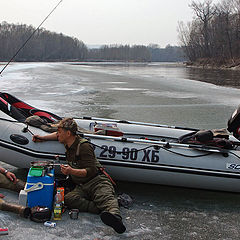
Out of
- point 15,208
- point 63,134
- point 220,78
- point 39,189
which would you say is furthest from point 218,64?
point 15,208

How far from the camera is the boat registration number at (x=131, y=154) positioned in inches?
160

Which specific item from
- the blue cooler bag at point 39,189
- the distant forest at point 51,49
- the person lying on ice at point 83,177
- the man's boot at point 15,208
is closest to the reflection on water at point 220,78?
the person lying on ice at point 83,177

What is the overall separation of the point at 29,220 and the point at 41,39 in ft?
428

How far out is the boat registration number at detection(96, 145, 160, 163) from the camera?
13.3 ft

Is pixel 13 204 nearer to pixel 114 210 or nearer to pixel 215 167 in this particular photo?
pixel 114 210

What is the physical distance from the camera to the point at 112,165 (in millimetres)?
4113

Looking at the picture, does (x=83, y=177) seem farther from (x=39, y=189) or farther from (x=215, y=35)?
(x=215, y=35)

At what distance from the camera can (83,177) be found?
139 inches

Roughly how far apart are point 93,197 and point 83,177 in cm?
24

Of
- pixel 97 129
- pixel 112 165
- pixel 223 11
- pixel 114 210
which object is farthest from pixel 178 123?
pixel 223 11

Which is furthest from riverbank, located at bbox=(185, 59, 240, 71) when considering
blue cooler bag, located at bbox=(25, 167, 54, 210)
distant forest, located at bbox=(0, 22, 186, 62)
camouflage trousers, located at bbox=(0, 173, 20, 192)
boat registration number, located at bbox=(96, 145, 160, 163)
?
blue cooler bag, located at bbox=(25, 167, 54, 210)

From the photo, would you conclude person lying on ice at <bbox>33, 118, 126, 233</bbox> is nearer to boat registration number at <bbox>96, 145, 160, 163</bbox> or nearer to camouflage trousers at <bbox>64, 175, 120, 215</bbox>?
camouflage trousers at <bbox>64, 175, 120, 215</bbox>

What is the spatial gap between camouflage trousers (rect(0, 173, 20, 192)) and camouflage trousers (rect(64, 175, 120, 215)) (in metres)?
0.68

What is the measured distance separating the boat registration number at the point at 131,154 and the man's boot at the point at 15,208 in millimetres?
1212
